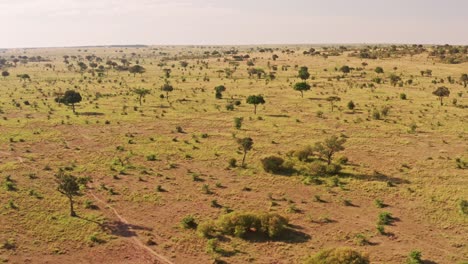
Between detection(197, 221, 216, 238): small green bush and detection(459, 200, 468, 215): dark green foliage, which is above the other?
detection(459, 200, 468, 215): dark green foliage

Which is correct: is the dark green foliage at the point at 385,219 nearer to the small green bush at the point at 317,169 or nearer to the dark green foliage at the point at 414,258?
the dark green foliage at the point at 414,258

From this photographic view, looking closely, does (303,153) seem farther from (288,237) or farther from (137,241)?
(137,241)

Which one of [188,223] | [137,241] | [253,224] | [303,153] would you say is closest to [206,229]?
[188,223]

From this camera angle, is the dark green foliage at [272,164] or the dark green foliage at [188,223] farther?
the dark green foliage at [272,164]

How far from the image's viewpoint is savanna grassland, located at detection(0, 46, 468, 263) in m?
35.1

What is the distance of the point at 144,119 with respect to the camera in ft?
245

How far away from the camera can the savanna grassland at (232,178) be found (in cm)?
3506

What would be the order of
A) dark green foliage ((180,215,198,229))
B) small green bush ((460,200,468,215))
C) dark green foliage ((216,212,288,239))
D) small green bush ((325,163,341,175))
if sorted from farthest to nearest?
small green bush ((325,163,341,175)), small green bush ((460,200,468,215)), dark green foliage ((180,215,198,229)), dark green foliage ((216,212,288,239))

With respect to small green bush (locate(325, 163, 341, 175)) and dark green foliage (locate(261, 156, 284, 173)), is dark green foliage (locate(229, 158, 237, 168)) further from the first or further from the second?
small green bush (locate(325, 163, 341, 175))

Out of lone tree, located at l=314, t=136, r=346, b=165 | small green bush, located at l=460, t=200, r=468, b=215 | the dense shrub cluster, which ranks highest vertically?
lone tree, located at l=314, t=136, r=346, b=165

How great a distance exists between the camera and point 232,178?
1905 inches

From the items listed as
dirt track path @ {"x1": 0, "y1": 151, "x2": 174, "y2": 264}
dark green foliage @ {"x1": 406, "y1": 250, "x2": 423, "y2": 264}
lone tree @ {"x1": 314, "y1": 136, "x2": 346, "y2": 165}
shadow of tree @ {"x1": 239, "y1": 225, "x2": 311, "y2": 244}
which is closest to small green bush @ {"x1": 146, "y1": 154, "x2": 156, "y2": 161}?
dirt track path @ {"x1": 0, "y1": 151, "x2": 174, "y2": 264}

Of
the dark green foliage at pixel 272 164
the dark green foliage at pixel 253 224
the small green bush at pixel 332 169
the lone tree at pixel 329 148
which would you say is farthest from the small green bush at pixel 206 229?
the lone tree at pixel 329 148

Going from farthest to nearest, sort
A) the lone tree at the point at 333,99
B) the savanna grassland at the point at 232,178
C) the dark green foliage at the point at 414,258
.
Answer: the lone tree at the point at 333,99, the savanna grassland at the point at 232,178, the dark green foliage at the point at 414,258
